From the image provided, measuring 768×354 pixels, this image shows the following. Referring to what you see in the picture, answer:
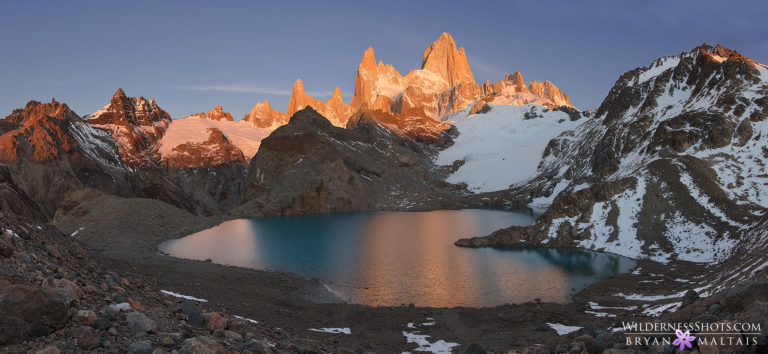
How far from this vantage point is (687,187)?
62594 millimetres

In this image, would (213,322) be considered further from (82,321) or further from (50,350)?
(50,350)

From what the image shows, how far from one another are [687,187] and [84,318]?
71.4 meters

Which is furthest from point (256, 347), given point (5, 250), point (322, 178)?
point (322, 178)

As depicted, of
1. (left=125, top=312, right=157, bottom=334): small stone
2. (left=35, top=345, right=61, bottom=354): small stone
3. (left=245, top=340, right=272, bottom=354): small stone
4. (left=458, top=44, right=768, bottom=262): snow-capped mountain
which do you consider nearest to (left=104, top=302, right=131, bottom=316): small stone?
(left=125, top=312, right=157, bottom=334): small stone

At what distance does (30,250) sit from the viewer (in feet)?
50.0

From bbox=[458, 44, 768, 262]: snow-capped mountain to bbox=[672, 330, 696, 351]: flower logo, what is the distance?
157ft

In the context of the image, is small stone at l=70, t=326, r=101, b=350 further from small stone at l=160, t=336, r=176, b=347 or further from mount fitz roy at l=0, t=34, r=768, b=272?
mount fitz roy at l=0, t=34, r=768, b=272

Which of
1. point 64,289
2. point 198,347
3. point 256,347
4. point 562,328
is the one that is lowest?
point 562,328

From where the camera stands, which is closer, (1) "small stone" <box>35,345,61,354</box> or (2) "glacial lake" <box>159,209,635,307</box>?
(1) "small stone" <box>35,345,61,354</box>

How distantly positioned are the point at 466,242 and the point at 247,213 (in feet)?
235

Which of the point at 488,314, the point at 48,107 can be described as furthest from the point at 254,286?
the point at 48,107

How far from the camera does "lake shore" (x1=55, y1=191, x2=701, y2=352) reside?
2678 cm

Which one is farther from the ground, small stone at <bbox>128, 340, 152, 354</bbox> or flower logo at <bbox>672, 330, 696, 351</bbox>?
flower logo at <bbox>672, 330, 696, 351</bbox>

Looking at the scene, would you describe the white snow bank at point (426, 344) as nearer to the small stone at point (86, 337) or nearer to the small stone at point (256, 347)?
the small stone at point (256, 347)
